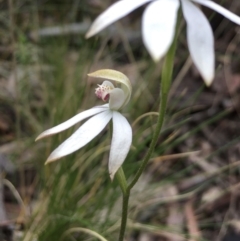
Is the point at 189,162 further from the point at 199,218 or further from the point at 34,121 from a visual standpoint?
the point at 34,121

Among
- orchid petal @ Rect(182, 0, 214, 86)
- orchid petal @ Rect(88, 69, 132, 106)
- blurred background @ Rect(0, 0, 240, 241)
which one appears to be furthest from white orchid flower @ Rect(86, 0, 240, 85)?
blurred background @ Rect(0, 0, 240, 241)

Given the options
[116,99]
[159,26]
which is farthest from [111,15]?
[116,99]

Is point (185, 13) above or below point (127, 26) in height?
above

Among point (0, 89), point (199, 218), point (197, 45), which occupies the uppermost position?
point (197, 45)

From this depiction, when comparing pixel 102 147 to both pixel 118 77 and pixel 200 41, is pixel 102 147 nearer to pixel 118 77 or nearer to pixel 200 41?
pixel 118 77

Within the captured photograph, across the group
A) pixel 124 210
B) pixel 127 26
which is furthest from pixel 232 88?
pixel 124 210

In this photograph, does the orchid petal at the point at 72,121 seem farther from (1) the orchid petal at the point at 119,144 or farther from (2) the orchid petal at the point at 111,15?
(2) the orchid petal at the point at 111,15
